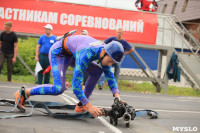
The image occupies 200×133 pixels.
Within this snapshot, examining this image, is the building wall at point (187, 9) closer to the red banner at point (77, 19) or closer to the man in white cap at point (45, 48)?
the red banner at point (77, 19)

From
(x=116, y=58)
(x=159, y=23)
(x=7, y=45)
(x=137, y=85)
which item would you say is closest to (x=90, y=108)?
(x=116, y=58)

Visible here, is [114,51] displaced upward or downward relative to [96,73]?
upward

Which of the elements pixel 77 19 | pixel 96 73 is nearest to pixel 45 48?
pixel 77 19

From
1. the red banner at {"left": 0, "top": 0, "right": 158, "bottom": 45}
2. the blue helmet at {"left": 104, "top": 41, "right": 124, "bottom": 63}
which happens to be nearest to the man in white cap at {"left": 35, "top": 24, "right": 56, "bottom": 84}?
the red banner at {"left": 0, "top": 0, "right": 158, "bottom": 45}

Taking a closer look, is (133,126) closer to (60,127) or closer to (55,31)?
(60,127)

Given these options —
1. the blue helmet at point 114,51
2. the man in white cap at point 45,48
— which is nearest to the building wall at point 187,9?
the man in white cap at point 45,48

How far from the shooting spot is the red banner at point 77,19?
43.3 feet

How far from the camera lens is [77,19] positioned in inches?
533

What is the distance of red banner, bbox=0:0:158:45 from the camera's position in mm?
13195

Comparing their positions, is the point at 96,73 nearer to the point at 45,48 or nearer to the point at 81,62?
the point at 81,62

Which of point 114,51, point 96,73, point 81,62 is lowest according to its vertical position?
point 96,73

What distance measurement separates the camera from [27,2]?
13.3 meters

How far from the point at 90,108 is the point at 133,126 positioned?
791mm

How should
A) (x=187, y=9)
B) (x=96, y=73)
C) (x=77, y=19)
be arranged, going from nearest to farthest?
(x=96, y=73), (x=77, y=19), (x=187, y=9)
